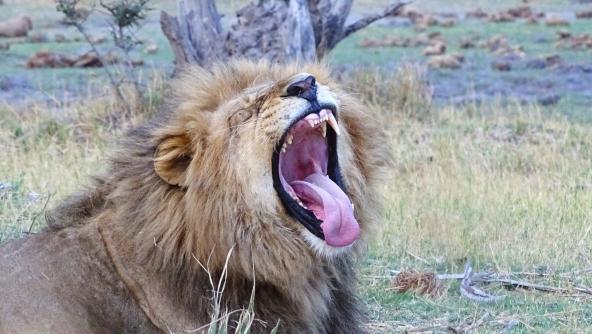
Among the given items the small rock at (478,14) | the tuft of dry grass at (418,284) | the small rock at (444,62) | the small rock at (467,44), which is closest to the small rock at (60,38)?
the small rock at (444,62)

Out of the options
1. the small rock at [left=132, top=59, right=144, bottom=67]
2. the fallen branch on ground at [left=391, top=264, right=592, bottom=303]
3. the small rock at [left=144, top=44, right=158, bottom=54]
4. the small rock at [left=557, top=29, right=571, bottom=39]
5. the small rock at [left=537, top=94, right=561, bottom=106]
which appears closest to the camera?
the fallen branch on ground at [left=391, top=264, right=592, bottom=303]

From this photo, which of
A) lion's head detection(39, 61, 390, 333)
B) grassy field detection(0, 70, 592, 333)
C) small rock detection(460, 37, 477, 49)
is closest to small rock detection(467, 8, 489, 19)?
small rock detection(460, 37, 477, 49)

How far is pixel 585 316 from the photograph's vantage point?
517 cm

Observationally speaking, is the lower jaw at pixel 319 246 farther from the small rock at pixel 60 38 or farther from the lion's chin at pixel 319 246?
the small rock at pixel 60 38

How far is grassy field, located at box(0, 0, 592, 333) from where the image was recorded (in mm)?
5355

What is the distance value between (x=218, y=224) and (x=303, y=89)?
48 centimetres

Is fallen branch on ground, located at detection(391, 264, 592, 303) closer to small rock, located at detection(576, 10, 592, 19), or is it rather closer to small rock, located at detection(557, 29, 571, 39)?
small rock, located at detection(557, 29, 571, 39)

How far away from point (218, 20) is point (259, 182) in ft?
20.2

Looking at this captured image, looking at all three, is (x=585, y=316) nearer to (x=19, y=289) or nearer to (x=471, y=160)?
(x=19, y=289)

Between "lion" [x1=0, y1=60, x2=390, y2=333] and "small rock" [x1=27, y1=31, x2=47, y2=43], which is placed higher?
"lion" [x1=0, y1=60, x2=390, y2=333]

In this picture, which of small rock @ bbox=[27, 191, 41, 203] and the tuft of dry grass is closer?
the tuft of dry grass

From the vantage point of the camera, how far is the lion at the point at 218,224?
386 cm

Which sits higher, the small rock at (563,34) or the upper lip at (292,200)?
the upper lip at (292,200)

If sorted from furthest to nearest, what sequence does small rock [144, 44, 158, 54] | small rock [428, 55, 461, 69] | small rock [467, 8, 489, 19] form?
small rock [467, 8, 489, 19] → small rock [144, 44, 158, 54] → small rock [428, 55, 461, 69]
